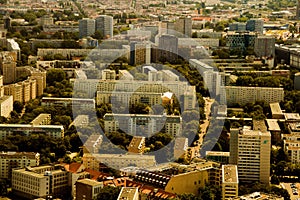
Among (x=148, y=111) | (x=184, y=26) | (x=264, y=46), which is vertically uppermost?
(x=184, y=26)

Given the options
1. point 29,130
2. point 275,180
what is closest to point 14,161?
point 29,130

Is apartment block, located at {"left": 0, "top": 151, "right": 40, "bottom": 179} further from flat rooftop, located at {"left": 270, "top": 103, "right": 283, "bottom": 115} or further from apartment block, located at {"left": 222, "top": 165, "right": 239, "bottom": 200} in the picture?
flat rooftop, located at {"left": 270, "top": 103, "right": 283, "bottom": 115}

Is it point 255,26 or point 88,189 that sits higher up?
point 255,26

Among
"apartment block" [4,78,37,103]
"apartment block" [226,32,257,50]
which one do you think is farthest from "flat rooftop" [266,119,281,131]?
"apartment block" [226,32,257,50]

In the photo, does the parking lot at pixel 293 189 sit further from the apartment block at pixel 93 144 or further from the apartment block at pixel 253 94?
the apartment block at pixel 253 94

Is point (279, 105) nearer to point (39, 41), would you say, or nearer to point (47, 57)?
point (47, 57)

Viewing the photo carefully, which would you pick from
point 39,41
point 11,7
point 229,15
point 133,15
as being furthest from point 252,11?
point 39,41

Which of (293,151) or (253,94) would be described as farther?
(253,94)

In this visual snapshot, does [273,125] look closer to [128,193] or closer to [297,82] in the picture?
[297,82]
